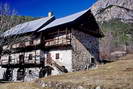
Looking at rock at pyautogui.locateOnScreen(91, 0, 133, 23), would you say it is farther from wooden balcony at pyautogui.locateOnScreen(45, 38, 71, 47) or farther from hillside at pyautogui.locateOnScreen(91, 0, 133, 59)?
wooden balcony at pyautogui.locateOnScreen(45, 38, 71, 47)

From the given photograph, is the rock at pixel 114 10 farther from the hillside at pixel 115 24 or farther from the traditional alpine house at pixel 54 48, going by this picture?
the traditional alpine house at pixel 54 48

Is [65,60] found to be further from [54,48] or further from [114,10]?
[114,10]

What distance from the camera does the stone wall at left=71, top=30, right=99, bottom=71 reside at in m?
36.6

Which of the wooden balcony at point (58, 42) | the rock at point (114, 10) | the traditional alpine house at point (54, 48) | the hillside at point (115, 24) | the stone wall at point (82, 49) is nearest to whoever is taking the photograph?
the wooden balcony at point (58, 42)

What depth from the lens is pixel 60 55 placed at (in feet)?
121

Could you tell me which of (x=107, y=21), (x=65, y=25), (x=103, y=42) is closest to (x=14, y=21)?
A: (x=65, y=25)

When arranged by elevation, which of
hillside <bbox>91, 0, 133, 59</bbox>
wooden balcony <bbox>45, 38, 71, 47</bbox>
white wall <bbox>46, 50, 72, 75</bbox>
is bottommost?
white wall <bbox>46, 50, 72, 75</bbox>

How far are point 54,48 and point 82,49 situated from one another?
5155mm

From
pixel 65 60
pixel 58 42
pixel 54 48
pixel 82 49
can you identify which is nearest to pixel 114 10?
pixel 82 49

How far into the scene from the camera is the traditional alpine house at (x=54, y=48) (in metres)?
36.3

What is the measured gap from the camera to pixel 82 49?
38.1 metres

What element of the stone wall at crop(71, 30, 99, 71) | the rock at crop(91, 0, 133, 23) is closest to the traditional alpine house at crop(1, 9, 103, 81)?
the stone wall at crop(71, 30, 99, 71)

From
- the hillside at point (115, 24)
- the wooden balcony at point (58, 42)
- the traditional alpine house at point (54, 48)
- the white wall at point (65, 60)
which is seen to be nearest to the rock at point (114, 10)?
the hillside at point (115, 24)

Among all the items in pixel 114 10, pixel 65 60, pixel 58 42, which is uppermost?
pixel 114 10
